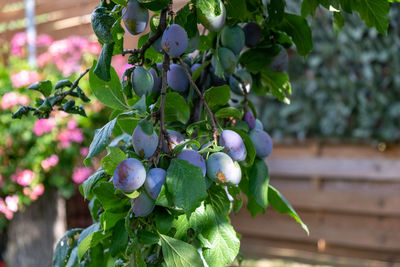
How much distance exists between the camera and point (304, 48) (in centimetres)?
63

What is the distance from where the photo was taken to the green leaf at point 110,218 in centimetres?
49

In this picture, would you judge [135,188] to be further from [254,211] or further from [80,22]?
[80,22]

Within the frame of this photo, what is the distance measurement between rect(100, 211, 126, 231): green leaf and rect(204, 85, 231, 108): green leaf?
158mm

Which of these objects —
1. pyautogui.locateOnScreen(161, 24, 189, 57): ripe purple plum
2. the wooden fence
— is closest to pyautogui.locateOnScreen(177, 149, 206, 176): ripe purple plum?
pyautogui.locateOnScreen(161, 24, 189, 57): ripe purple plum

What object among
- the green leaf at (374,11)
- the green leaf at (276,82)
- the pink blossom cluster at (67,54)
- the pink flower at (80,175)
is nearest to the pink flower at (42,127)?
the pink flower at (80,175)

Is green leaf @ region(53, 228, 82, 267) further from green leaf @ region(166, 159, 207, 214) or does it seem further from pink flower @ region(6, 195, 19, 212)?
pink flower @ region(6, 195, 19, 212)

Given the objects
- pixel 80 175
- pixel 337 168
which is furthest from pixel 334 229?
pixel 80 175

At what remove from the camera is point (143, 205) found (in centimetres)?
43

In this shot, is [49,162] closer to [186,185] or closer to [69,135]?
[69,135]

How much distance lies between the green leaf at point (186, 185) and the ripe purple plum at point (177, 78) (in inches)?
6.0

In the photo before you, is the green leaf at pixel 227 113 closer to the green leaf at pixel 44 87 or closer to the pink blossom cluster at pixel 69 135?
the green leaf at pixel 44 87

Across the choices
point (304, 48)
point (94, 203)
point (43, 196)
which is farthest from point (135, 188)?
point (43, 196)

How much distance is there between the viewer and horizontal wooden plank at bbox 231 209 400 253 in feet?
9.71

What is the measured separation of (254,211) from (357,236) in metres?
2.68
